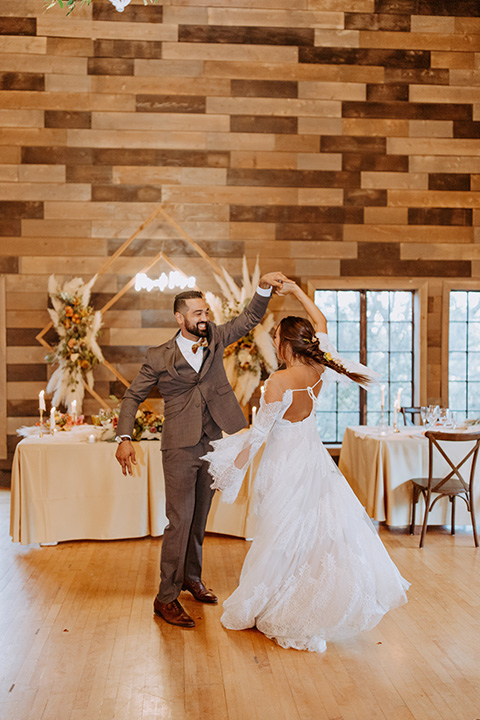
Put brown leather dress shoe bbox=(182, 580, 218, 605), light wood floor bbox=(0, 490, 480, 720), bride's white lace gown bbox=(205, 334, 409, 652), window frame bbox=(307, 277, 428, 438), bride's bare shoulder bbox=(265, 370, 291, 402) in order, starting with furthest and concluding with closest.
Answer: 1. window frame bbox=(307, 277, 428, 438)
2. brown leather dress shoe bbox=(182, 580, 218, 605)
3. bride's bare shoulder bbox=(265, 370, 291, 402)
4. bride's white lace gown bbox=(205, 334, 409, 652)
5. light wood floor bbox=(0, 490, 480, 720)

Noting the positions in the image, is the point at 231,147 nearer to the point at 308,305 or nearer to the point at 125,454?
the point at 308,305

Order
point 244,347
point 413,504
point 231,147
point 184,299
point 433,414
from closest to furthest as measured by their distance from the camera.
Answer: point 184,299 < point 413,504 < point 433,414 < point 244,347 < point 231,147

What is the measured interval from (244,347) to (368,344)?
1.67 m

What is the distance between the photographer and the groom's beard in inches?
142

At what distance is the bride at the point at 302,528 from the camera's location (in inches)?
123

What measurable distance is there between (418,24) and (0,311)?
5564 millimetres

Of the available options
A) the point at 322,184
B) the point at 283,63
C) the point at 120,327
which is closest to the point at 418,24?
the point at 283,63

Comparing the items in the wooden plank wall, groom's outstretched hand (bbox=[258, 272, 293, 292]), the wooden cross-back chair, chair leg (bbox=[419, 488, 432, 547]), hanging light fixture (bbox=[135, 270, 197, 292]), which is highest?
the wooden plank wall

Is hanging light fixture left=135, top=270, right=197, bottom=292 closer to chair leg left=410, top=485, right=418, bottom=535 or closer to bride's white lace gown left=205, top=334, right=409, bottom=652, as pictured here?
chair leg left=410, top=485, right=418, bottom=535

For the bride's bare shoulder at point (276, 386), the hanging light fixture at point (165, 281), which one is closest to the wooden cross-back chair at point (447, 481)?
the bride's bare shoulder at point (276, 386)

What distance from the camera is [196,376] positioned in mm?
3633

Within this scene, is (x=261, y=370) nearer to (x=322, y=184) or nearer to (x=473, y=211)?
(x=322, y=184)

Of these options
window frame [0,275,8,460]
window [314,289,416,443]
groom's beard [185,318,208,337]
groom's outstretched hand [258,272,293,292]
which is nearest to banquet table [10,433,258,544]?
groom's beard [185,318,208,337]

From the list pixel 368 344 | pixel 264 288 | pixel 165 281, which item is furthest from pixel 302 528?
pixel 368 344
